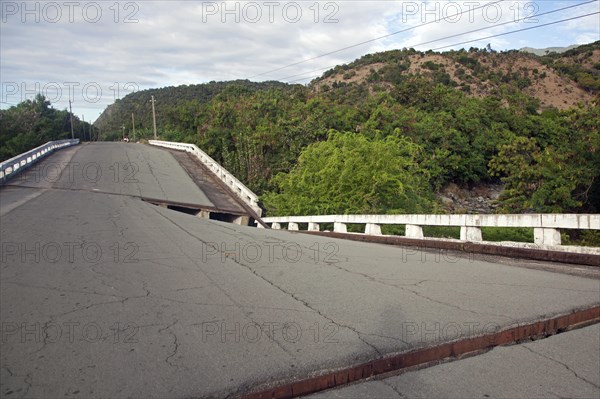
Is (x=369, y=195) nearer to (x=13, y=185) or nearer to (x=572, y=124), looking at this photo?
(x=572, y=124)

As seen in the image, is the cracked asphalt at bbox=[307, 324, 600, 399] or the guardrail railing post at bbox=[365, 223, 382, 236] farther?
the guardrail railing post at bbox=[365, 223, 382, 236]

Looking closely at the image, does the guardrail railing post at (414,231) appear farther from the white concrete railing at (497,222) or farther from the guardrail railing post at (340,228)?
the guardrail railing post at (340,228)

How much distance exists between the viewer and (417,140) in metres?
40.8

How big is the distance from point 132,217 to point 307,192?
12857 mm

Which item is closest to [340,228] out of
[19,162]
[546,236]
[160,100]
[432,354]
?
[546,236]

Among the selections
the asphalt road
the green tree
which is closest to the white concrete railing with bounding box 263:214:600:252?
the green tree

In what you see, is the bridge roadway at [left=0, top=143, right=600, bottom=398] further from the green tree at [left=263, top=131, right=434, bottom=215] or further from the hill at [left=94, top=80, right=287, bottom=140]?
the hill at [left=94, top=80, right=287, bottom=140]

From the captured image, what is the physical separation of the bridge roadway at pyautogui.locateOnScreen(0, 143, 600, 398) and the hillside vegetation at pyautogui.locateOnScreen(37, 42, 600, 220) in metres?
12.6

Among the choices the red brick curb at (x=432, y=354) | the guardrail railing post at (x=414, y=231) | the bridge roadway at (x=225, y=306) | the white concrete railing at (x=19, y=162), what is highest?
the white concrete railing at (x=19, y=162)

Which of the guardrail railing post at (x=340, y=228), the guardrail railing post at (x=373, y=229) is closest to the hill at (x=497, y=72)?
the guardrail railing post at (x=340, y=228)

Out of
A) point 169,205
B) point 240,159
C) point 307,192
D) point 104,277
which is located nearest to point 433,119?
point 240,159

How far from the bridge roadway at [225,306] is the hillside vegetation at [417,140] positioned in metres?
12.6

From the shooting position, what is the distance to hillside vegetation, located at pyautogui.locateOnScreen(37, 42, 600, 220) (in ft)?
71.5

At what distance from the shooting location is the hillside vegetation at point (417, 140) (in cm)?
2178
